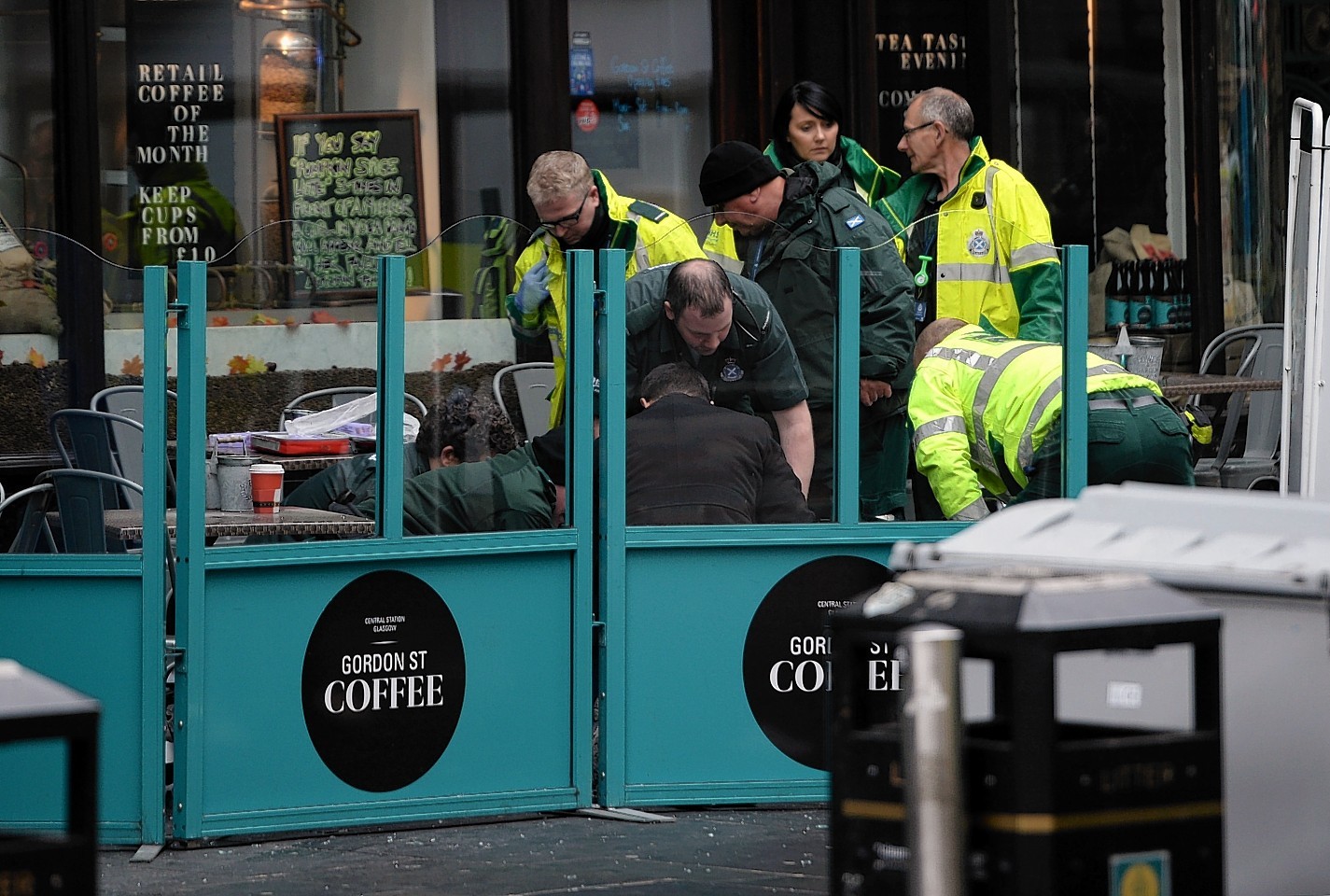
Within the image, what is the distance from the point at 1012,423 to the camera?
6.25 meters

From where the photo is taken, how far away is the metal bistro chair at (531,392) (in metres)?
5.93

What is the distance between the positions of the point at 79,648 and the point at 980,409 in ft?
9.56

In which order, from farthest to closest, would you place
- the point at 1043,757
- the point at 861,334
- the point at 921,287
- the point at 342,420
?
1. the point at 921,287
2. the point at 861,334
3. the point at 342,420
4. the point at 1043,757

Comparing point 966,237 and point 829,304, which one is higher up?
point 966,237

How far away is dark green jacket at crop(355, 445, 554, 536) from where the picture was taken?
5.88m

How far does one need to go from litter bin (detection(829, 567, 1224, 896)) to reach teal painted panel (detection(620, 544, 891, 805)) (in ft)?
8.54

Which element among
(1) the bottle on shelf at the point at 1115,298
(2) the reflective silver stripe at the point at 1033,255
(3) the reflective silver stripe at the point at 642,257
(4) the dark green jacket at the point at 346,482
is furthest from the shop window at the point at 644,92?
(4) the dark green jacket at the point at 346,482

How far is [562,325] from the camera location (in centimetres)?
600

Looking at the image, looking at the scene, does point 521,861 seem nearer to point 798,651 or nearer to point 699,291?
point 798,651

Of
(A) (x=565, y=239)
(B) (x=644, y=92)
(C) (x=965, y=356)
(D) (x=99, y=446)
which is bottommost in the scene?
(D) (x=99, y=446)

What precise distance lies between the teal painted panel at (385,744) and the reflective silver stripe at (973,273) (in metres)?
1.92

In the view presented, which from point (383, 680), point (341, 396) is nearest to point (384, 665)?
point (383, 680)

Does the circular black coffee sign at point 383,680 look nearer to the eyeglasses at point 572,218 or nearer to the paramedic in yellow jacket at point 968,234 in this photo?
the eyeglasses at point 572,218

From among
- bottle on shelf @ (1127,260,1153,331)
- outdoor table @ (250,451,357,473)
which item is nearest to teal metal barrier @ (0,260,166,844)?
outdoor table @ (250,451,357,473)
